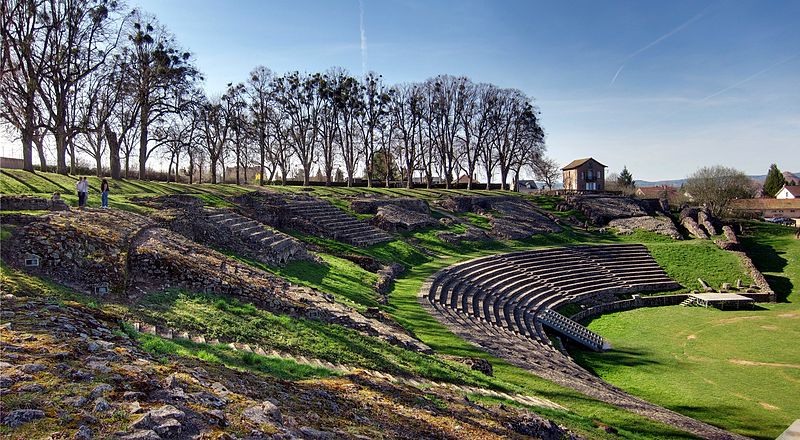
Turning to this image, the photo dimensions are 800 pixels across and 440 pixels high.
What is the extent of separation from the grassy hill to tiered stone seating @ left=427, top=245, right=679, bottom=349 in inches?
58.8

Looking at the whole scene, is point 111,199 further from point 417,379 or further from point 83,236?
point 417,379

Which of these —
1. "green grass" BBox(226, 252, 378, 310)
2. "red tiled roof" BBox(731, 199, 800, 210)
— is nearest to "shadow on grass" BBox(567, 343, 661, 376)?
"green grass" BBox(226, 252, 378, 310)

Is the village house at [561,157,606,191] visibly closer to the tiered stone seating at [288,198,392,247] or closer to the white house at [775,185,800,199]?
the white house at [775,185,800,199]

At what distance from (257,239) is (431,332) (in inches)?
372

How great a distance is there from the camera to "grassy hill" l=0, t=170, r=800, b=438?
9562 millimetres

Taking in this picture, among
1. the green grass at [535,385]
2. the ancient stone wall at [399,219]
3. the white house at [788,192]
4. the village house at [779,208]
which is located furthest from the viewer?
the white house at [788,192]

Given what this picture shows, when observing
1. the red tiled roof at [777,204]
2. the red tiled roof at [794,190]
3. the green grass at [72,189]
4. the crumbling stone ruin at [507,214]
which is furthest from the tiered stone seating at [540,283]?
the red tiled roof at [794,190]

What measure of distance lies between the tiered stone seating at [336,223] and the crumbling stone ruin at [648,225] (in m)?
26.7

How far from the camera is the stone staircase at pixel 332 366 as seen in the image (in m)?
8.89

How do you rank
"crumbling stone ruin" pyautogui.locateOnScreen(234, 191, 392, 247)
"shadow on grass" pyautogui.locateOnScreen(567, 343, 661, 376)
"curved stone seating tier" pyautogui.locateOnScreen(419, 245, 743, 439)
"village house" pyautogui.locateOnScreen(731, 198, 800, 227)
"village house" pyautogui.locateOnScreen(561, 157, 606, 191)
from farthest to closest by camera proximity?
1. "village house" pyautogui.locateOnScreen(731, 198, 800, 227)
2. "village house" pyautogui.locateOnScreen(561, 157, 606, 191)
3. "crumbling stone ruin" pyautogui.locateOnScreen(234, 191, 392, 247)
4. "shadow on grass" pyautogui.locateOnScreen(567, 343, 661, 376)
5. "curved stone seating tier" pyautogui.locateOnScreen(419, 245, 743, 439)

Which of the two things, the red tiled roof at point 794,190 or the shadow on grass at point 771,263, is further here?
the red tiled roof at point 794,190

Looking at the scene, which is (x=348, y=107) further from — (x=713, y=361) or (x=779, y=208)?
(x=779, y=208)

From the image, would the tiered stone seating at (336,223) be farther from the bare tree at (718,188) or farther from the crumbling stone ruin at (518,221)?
the bare tree at (718,188)

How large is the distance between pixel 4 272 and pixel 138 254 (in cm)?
299
